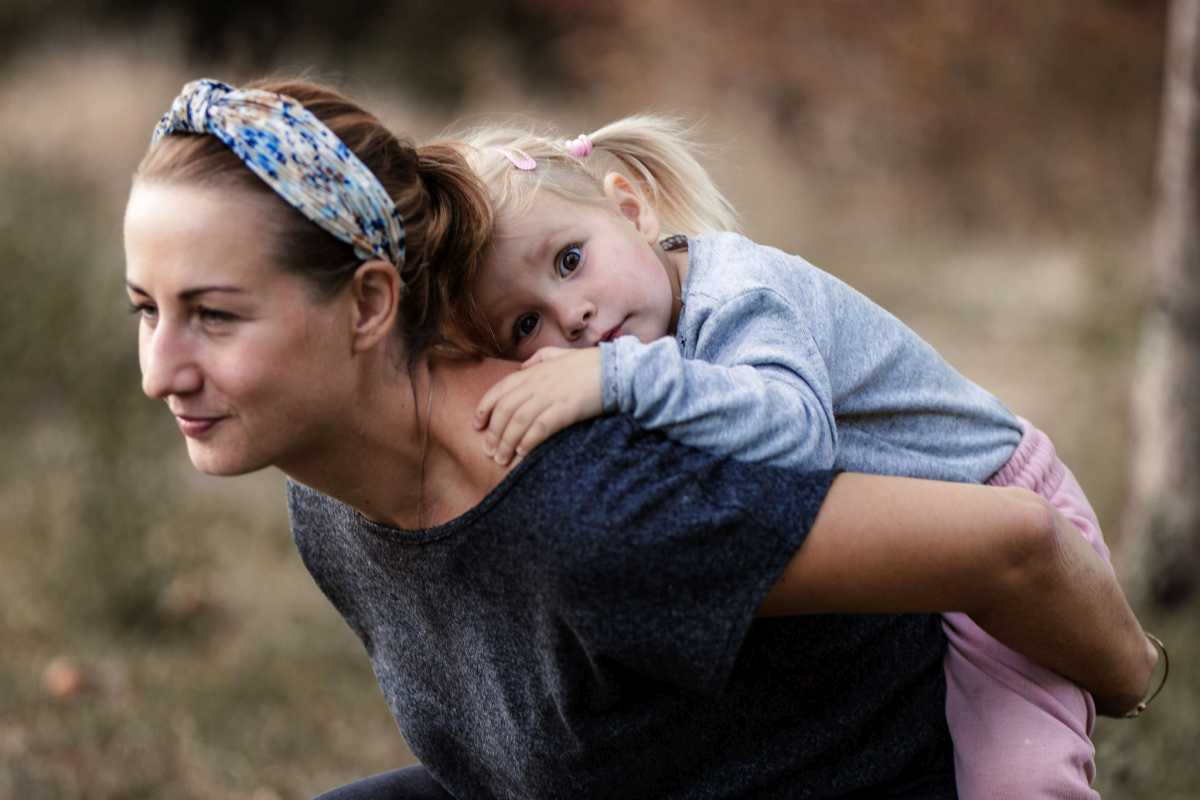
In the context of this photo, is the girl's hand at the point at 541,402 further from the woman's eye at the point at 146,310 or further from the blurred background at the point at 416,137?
the blurred background at the point at 416,137

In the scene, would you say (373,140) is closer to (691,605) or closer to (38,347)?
(691,605)

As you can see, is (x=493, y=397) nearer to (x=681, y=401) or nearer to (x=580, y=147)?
(x=681, y=401)

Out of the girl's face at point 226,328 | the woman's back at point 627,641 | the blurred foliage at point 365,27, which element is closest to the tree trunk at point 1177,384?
the woman's back at point 627,641

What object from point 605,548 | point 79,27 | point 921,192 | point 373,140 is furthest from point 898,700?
point 79,27

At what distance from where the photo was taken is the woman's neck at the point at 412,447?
2.04 meters

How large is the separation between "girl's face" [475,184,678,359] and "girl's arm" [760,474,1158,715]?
514mm

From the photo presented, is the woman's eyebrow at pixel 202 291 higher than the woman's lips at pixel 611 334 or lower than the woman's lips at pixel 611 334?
higher

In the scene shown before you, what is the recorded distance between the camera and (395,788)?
2504 millimetres

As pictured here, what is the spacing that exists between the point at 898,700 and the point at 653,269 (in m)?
0.73

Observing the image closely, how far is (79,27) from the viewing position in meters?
12.1

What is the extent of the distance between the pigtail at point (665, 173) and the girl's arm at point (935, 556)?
0.78m

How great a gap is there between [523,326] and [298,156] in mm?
525

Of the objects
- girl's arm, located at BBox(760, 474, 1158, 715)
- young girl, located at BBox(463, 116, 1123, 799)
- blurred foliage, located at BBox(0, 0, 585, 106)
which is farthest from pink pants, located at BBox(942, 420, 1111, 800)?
blurred foliage, located at BBox(0, 0, 585, 106)

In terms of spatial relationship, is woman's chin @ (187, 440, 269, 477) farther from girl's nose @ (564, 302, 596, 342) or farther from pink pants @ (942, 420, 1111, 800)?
pink pants @ (942, 420, 1111, 800)
